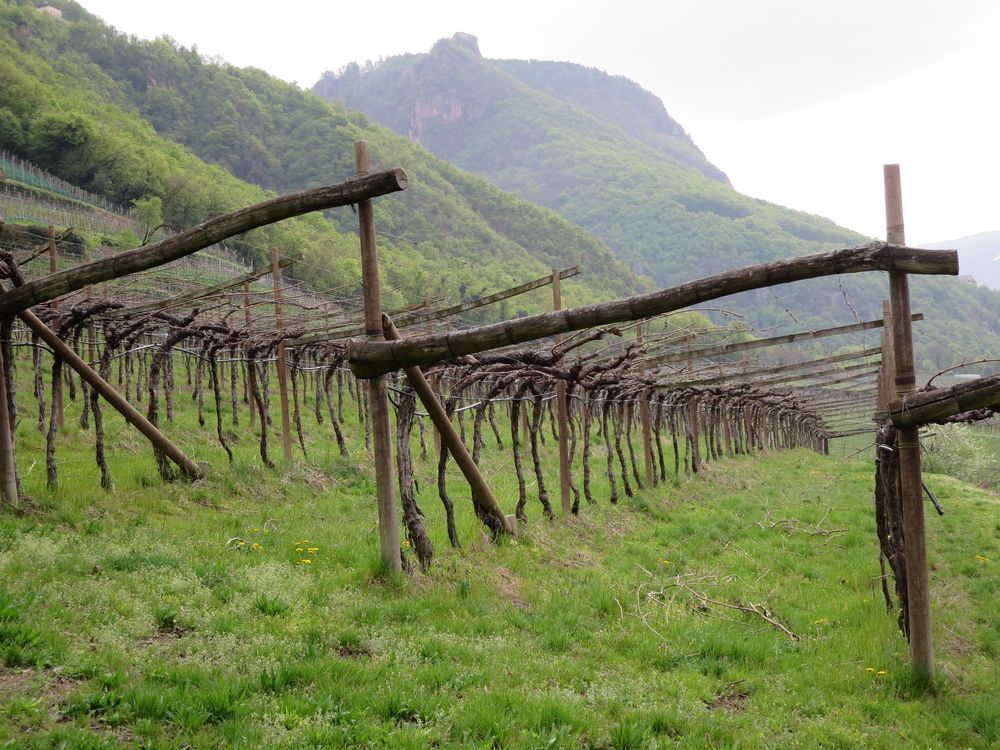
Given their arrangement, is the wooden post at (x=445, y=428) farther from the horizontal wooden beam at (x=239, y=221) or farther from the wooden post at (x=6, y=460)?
the wooden post at (x=6, y=460)

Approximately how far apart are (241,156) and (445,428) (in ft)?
280

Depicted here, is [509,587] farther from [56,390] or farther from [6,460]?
[56,390]

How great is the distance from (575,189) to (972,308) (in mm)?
74387

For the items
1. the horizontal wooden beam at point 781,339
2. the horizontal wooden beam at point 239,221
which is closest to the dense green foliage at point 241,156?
the horizontal wooden beam at point 781,339

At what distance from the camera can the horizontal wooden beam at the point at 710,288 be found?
17.0ft

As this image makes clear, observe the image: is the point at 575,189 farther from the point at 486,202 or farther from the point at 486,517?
the point at 486,517

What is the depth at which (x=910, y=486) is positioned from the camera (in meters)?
5.77

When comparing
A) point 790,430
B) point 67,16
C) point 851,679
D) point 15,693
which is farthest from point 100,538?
point 67,16

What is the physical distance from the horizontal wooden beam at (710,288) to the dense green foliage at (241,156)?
32993 mm

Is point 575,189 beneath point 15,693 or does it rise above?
above

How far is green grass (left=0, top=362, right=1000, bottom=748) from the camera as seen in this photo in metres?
4.19

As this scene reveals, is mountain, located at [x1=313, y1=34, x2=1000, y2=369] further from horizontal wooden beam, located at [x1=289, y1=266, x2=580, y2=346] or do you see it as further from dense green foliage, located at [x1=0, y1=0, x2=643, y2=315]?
horizontal wooden beam, located at [x1=289, y1=266, x2=580, y2=346]

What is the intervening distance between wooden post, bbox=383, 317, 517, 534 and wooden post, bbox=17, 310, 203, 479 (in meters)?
4.29

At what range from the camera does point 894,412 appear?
18.6ft
